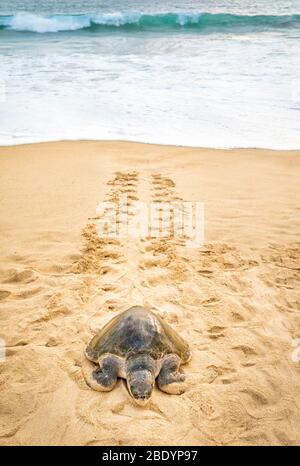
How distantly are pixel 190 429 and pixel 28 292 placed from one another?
167cm

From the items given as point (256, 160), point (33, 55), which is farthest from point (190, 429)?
point (33, 55)

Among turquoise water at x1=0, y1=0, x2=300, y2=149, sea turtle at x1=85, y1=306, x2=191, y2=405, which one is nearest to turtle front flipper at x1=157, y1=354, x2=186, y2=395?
sea turtle at x1=85, y1=306, x2=191, y2=405

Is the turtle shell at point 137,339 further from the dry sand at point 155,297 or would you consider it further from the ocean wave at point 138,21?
the ocean wave at point 138,21

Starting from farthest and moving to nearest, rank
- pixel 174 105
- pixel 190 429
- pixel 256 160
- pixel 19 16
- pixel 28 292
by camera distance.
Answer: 1. pixel 19 16
2. pixel 174 105
3. pixel 256 160
4. pixel 28 292
5. pixel 190 429

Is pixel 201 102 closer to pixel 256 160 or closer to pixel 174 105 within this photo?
pixel 174 105

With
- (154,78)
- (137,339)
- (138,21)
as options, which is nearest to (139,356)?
(137,339)

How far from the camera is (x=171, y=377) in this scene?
7.53 feet

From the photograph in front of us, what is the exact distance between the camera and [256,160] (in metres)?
5.78

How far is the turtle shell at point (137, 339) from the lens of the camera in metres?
2.33

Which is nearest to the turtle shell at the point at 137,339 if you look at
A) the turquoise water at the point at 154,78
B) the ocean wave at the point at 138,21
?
the turquoise water at the point at 154,78

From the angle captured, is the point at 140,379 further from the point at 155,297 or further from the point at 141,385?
the point at 155,297

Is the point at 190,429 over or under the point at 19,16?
under

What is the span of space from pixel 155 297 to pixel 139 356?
2.73 feet
